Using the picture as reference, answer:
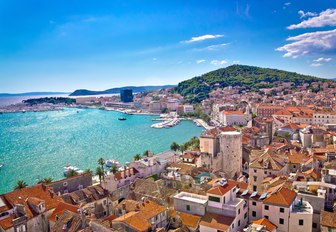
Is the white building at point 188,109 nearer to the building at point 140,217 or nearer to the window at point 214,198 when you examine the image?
the building at point 140,217

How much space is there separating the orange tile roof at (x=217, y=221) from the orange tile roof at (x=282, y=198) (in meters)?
1.75

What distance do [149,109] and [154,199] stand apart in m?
99.1

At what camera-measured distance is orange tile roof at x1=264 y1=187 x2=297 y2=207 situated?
11.8 meters

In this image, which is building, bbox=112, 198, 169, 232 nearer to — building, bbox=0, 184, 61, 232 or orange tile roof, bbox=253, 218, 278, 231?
building, bbox=0, 184, 61, 232

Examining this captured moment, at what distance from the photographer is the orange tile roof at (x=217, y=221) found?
11.6m

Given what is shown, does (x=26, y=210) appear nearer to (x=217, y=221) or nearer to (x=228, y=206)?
(x=217, y=221)

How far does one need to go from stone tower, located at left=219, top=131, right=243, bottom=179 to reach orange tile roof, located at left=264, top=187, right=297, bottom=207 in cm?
1002

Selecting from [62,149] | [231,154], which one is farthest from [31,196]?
[62,149]

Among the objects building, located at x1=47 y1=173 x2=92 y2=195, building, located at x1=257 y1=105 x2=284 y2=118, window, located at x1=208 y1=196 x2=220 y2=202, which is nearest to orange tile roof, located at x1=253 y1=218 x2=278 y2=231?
window, located at x1=208 y1=196 x2=220 y2=202

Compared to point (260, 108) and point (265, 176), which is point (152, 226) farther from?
point (260, 108)

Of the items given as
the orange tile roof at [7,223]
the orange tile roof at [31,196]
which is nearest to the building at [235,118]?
the orange tile roof at [31,196]

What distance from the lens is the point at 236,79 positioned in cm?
13038

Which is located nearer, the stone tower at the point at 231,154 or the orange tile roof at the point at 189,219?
the orange tile roof at the point at 189,219

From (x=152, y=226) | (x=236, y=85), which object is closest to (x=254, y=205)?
(x=152, y=226)
